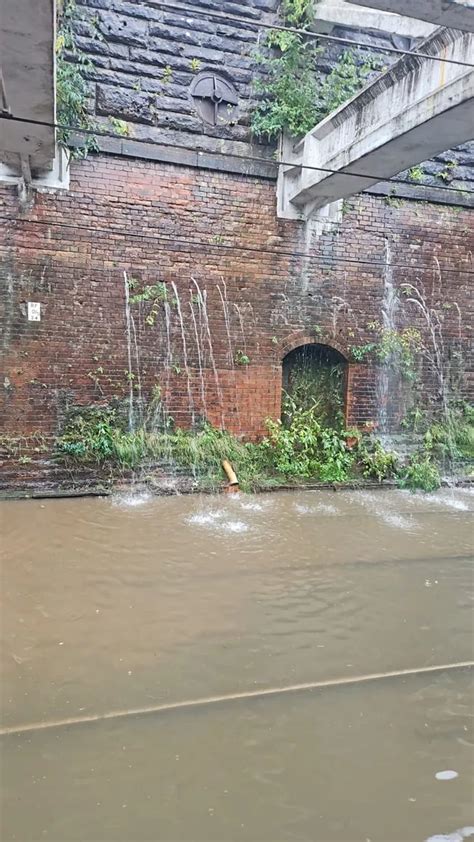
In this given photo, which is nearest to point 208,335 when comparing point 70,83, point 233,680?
point 70,83

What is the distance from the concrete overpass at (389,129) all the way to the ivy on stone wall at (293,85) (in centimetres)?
35

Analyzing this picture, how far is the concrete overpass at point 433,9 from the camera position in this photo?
3.36m

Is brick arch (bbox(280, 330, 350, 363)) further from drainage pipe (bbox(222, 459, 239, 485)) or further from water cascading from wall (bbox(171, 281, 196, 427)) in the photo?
drainage pipe (bbox(222, 459, 239, 485))

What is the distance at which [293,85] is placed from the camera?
7.35 metres

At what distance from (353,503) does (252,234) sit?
3.88 meters

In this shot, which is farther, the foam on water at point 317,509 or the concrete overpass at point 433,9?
the foam on water at point 317,509

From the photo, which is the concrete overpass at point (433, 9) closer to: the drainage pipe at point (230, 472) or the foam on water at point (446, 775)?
the foam on water at point (446, 775)

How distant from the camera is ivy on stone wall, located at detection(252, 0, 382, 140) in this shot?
7.30 meters

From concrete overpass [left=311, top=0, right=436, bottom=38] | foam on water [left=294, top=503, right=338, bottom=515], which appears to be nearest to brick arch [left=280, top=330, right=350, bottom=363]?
foam on water [left=294, top=503, right=338, bottom=515]

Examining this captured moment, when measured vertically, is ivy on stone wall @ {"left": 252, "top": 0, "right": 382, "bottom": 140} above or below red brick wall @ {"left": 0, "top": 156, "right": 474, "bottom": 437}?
above

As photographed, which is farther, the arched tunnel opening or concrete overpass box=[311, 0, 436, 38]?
the arched tunnel opening

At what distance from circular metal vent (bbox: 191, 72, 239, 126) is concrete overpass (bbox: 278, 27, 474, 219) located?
944mm

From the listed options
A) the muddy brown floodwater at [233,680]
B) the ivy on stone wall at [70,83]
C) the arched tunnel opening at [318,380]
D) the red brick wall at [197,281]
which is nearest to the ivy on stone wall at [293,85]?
the red brick wall at [197,281]

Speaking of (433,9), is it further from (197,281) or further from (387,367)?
(387,367)
